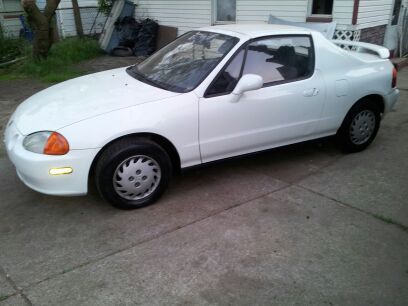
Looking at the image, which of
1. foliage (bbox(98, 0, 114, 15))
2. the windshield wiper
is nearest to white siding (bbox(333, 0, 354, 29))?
the windshield wiper

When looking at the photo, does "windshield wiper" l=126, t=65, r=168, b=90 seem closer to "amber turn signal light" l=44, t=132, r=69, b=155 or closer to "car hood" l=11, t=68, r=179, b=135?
"car hood" l=11, t=68, r=179, b=135

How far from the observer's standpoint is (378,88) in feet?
15.4

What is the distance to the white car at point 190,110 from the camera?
333cm

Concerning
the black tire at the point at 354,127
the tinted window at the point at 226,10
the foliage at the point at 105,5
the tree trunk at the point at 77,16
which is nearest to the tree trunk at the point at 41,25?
the tree trunk at the point at 77,16

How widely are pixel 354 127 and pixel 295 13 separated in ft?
16.1

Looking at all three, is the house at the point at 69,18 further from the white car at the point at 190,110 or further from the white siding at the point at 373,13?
the white car at the point at 190,110

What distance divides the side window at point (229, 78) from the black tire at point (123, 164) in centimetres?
74

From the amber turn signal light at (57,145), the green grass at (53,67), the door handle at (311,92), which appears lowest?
the green grass at (53,67)

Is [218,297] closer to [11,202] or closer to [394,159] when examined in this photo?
[11,202]

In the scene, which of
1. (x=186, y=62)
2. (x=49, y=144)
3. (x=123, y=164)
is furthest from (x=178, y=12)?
(x=49, y=144)

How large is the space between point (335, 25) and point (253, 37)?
492cm

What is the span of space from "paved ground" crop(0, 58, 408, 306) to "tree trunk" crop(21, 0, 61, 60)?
570 centimetres

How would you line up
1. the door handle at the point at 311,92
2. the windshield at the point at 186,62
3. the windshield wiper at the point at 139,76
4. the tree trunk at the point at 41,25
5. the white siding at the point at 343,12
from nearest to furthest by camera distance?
the windshield at the point at 186,62 → the windshield wiper at the point at 139,76 → the door handle at the point at 311,92 → the white siding at the point at 343,12 → the tree trunk at the point at 41,25

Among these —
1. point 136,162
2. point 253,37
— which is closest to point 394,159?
point 253,37
